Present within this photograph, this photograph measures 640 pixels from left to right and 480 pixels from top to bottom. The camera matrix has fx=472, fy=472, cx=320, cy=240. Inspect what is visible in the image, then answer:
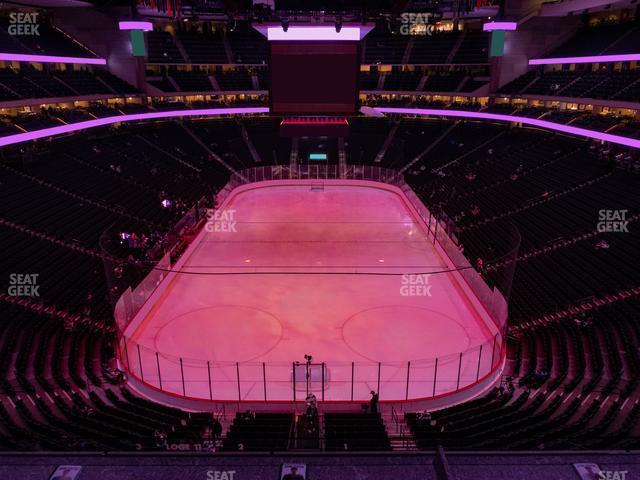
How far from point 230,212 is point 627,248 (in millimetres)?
21023

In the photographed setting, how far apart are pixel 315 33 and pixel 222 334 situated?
11.7 m

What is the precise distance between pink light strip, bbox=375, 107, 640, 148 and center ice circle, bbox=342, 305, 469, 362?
39.4ft

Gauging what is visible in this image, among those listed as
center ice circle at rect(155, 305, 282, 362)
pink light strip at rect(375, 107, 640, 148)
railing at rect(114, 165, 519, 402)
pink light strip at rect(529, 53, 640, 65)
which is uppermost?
pink light strip at rect(529, 53, 640, 65)

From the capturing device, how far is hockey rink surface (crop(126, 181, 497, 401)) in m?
13.0

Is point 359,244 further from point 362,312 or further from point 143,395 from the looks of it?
point 143,395

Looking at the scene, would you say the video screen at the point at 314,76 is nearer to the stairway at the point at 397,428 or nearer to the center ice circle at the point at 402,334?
the center ice circle at the point at 402,334

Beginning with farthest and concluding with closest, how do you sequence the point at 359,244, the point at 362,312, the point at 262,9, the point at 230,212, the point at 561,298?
the point at 230,212, the point at 359,244, the point at 262,9, the point at 362,312, the point at 561,298

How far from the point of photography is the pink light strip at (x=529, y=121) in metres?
23.5

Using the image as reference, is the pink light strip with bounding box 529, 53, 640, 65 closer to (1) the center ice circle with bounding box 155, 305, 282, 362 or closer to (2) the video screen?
(2) the video screen

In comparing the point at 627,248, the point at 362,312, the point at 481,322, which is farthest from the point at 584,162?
the point at 362,312

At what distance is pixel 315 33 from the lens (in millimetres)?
17969

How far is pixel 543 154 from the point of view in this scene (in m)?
31.0

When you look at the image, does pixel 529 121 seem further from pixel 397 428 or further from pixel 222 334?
pixel 397 428

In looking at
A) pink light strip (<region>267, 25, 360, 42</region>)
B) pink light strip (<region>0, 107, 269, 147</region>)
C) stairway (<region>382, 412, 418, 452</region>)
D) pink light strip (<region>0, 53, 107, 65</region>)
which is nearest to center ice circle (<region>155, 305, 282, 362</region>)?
stairway (<region>382, 412, 418, 452</region>)
